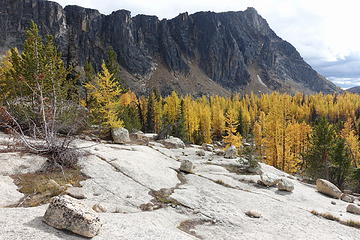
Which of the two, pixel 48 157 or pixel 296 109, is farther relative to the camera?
pixel 296 109

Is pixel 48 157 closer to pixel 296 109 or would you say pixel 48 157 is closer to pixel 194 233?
pixel 194 233

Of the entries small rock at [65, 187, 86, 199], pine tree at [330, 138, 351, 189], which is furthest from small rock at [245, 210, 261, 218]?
pine tree at [330, 138, 351, 189]

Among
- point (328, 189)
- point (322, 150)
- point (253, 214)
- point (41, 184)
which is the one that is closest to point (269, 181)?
point (328, 189)

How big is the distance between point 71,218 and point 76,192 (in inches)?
187

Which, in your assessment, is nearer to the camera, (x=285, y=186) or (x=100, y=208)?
(x=100, y=208)

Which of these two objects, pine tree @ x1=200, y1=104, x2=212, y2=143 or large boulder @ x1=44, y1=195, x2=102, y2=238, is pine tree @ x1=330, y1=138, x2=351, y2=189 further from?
large boulder @ x1=44, y1=195, x2=102, y2=238

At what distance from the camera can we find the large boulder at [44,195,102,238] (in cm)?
686

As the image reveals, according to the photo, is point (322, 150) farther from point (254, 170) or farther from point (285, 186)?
point (285, 186)

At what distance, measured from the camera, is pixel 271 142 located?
49938 millimetres

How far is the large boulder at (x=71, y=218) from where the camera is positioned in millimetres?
6859

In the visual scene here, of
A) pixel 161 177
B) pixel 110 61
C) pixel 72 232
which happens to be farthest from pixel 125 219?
pixel 110 61

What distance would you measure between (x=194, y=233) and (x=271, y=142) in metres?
44.1

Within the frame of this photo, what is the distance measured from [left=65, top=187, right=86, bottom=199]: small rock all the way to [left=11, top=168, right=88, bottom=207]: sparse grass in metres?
0.31

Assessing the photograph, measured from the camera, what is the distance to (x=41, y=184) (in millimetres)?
10867
